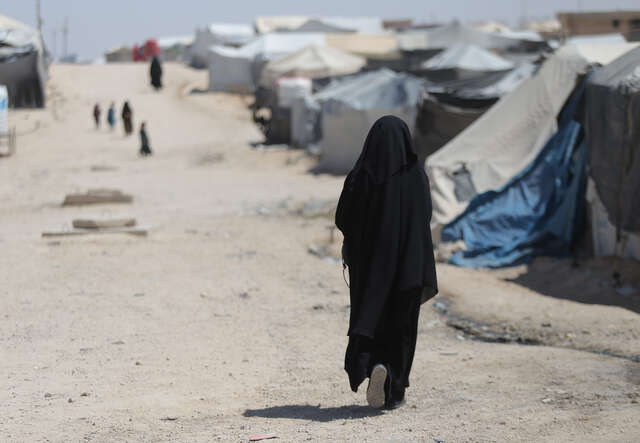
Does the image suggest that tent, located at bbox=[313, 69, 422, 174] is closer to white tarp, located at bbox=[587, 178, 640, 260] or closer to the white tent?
the white tent

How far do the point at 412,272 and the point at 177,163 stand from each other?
18936 millimetres

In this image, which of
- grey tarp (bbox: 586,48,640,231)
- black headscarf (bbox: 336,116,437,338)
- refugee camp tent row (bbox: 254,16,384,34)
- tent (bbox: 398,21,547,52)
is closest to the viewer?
black headscarf (bbox: 336,116,437,338)

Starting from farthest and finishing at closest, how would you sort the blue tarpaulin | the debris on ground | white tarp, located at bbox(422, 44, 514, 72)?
white tarp, located at bbox(422, 44, 514, 72), the debris on ground, the blue tarpaulin

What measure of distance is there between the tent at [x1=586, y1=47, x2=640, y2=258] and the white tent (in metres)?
1.04

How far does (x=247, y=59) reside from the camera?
36.5 meters

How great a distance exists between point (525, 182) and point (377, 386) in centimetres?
645

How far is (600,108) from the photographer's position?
9422 millimetres

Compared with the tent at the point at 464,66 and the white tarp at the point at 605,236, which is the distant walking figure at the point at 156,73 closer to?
the tent at the point at 464,66

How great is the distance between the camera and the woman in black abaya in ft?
15.3

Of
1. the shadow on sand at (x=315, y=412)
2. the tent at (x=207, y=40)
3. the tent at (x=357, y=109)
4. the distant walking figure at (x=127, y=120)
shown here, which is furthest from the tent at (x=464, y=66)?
the tent at (x=207, y=40)

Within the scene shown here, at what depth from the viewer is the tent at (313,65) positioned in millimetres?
29062

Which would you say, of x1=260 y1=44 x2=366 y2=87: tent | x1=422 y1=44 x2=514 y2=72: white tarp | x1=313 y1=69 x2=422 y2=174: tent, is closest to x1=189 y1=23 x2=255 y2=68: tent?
x1=260 y1=44 x2=366 y2=87: tent

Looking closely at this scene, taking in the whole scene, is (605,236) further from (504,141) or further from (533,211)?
(504,141)

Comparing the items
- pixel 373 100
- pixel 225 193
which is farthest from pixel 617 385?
pixel 373 100
